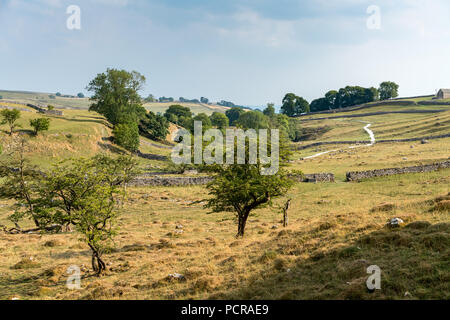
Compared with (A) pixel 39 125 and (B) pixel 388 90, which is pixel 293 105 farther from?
(A) pixel 39 125

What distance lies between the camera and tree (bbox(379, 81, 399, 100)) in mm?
189500

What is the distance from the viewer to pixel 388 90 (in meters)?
189

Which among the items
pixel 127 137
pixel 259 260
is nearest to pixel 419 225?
pixel 259 260

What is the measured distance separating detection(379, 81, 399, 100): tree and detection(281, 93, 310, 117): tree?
45901mm

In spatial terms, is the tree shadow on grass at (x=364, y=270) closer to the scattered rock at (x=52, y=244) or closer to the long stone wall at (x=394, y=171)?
the scattered rock at (x=52, y=244)

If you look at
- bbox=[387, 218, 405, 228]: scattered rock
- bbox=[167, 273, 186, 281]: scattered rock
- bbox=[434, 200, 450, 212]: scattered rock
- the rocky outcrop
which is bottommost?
bbox=[167, 273, 186, 281]: scattered rock

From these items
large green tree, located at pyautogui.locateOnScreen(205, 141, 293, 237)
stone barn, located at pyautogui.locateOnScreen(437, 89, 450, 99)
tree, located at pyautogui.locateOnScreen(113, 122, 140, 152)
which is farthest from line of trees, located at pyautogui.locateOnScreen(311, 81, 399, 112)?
large green tree, located at pyautogui.locateOnScreen(205, 141, 293, 237)

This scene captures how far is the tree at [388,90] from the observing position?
622 feet

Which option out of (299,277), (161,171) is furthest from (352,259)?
(161,171)

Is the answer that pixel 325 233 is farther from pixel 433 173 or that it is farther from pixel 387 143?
pixel 387 143

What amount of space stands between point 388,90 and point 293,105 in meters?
57.4

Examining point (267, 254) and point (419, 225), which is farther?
point (267, 254)

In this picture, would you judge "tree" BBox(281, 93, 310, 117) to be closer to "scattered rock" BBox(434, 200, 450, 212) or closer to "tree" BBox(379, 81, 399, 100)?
"tree" BBox(379, 81, 399, 100)
